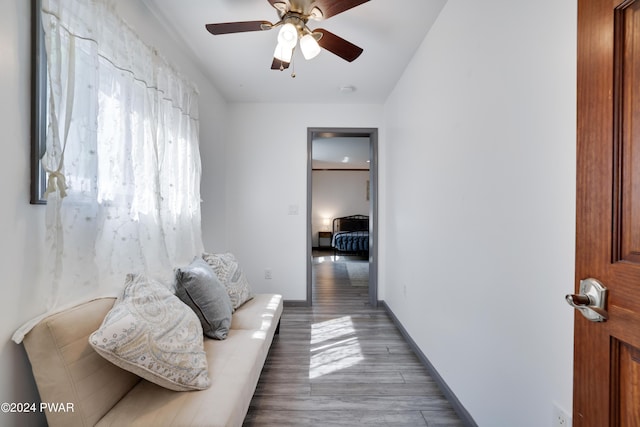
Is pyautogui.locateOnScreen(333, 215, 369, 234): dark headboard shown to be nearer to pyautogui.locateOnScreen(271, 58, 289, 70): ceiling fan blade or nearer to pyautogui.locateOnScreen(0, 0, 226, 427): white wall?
pyautogui.locateOnScreen(271, 58, 289, 70): ceiling fan blade

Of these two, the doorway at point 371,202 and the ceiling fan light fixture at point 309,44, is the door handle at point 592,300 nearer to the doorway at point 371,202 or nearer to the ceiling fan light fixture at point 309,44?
the ceiling fan light fixture at point 309,44

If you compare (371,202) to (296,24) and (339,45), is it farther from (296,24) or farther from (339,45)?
(296,24)

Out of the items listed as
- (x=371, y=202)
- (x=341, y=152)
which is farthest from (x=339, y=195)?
(x=371, y=202)

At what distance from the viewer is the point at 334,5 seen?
1467mm

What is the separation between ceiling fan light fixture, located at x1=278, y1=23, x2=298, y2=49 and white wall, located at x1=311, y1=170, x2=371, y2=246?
7698 millimetres

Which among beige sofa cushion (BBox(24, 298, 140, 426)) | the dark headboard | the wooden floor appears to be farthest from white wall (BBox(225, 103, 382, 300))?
the dark headboard

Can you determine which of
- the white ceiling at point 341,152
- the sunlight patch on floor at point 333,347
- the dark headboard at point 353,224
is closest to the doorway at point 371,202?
the sunlight patch on floor at point 333,347

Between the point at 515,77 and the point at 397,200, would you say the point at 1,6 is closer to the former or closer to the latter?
the point at 515,77

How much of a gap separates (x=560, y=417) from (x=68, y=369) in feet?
5.70

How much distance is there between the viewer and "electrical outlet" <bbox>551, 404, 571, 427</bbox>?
0.93 meters

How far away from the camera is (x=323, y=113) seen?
11.8 feet

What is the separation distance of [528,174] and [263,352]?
1691 mm

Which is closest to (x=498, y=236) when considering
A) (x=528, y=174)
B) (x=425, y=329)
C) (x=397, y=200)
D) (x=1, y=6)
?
(x=528, y=174)

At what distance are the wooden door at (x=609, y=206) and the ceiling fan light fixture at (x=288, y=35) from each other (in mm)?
1245
